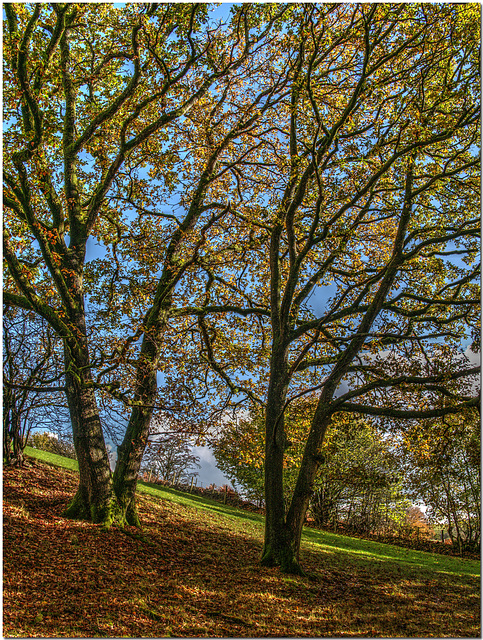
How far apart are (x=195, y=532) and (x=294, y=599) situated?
16.2 ft

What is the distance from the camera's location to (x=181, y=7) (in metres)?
10.1

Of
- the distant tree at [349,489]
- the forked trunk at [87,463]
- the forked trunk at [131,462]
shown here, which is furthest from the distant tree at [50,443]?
the forked trunk at [87,463]

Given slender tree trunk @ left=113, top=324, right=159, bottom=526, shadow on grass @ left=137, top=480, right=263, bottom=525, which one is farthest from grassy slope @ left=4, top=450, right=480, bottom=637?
shadow on grass @ left=137, top=480, right=263, bottom=525

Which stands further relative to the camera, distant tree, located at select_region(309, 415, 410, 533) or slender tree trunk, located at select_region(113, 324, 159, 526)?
distant tree, located at select_region(309, 415, 410, 533)

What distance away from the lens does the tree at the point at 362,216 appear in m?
9.13

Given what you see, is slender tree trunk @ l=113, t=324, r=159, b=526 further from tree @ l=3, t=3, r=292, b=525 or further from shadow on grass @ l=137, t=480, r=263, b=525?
shadow on grass @ l=137, t=480, r=263, b=525

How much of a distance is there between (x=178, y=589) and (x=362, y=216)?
29.9ft

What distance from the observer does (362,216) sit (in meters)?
10.7

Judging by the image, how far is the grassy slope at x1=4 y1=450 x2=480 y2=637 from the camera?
5.56 meters

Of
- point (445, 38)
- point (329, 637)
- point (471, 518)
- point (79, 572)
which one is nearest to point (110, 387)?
point (79, 572)

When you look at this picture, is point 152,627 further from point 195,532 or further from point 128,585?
point 195,532

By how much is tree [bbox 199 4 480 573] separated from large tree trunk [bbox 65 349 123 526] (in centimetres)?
368

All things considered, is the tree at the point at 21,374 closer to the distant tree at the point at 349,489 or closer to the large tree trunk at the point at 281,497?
the large tree trunk at the point at 281,497

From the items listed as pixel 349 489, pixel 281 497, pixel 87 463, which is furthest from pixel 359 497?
pixel 87 463
